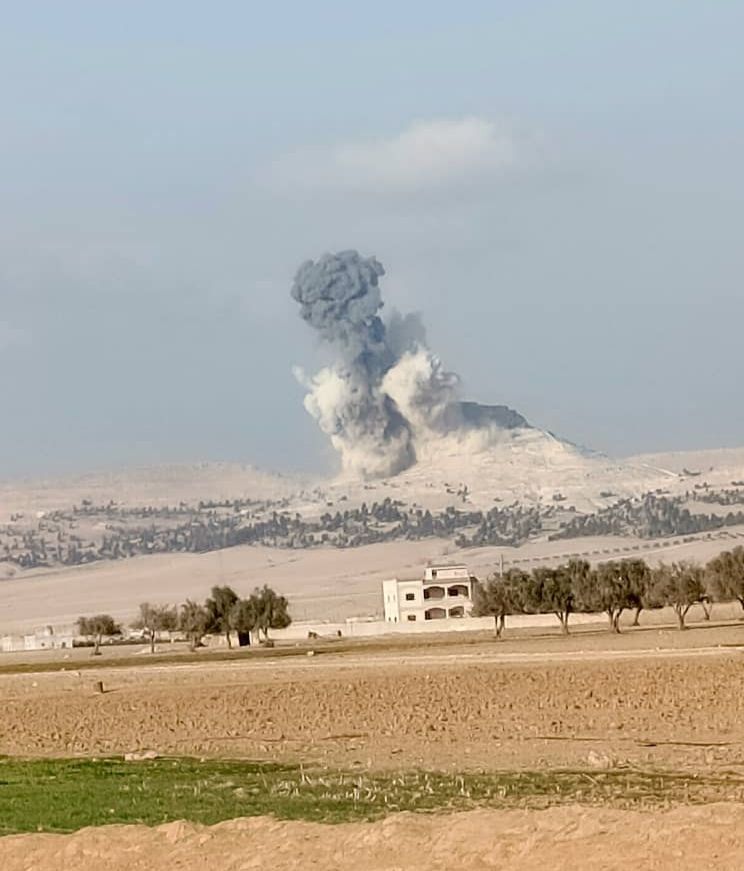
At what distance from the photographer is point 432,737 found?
106ft

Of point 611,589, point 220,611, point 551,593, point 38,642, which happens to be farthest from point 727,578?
point 38,642

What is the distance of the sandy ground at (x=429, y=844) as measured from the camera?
1448cm

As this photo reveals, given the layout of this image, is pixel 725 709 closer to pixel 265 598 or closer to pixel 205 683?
pixel 205 683

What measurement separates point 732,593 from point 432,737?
6855cm

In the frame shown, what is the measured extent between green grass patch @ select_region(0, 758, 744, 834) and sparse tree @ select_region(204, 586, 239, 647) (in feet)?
283

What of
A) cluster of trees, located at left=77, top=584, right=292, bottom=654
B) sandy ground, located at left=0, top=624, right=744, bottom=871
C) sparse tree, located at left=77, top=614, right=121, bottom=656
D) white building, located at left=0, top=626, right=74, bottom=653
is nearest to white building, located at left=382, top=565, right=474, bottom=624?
cluster of trees, located at left=77, top=584, right=292, bottom=654

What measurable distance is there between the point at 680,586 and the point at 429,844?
82583 mm

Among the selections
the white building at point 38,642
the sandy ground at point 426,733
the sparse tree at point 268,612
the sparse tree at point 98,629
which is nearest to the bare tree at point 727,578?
the sandy ground at point 426,733

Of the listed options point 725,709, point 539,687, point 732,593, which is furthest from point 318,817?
point 732,593

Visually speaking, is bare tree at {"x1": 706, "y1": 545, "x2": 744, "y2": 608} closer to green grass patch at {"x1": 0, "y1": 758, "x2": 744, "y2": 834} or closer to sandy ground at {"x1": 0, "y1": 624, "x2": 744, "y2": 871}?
sandy ground at {"x1": 0, "y1": 624, "x2": 744, "y2": 871}

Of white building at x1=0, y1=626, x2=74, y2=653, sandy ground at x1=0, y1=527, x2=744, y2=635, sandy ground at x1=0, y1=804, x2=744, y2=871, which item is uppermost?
sandy ground at x1=0, y1=527, x2=744, y2=635

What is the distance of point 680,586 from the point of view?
3807 inches

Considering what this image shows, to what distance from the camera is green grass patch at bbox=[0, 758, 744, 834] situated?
2064 cm

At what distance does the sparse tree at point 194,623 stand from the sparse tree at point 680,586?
30.8 m
